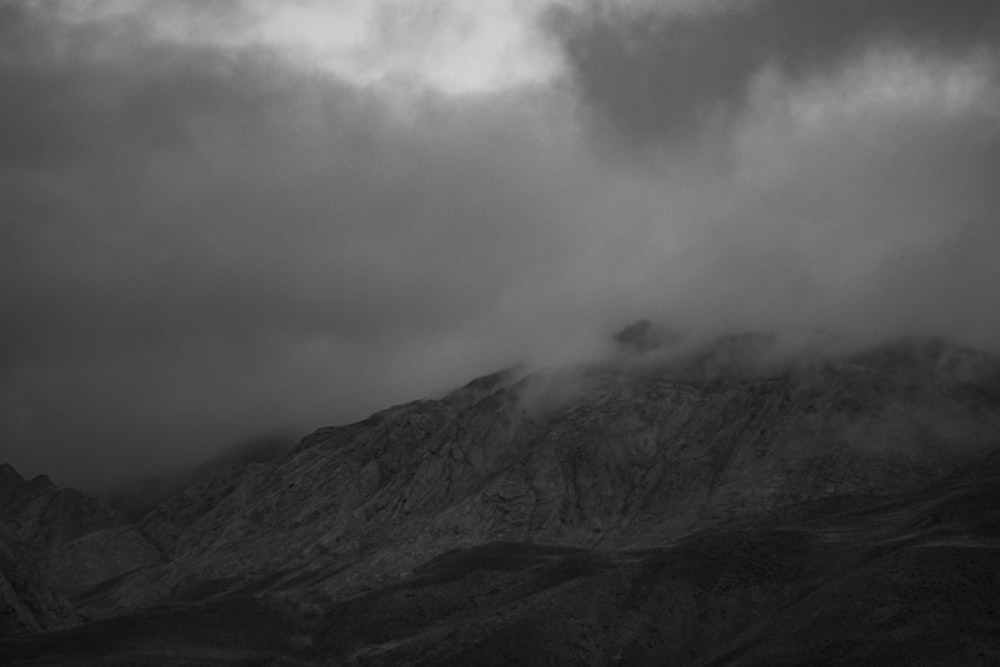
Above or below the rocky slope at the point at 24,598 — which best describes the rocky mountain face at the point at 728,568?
below

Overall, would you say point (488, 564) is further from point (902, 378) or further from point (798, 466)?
point (902, 378)

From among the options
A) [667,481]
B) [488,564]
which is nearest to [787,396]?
[667,481]

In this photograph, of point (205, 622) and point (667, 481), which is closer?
point (205, 622)

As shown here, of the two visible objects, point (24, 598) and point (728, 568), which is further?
point (24, 598)

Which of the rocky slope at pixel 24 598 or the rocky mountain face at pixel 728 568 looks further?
the rocky slope at pixel 24 598

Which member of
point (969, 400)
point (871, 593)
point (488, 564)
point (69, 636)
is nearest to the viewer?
point (871, 593)

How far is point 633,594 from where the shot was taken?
391 feet

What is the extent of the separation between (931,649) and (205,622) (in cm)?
9188

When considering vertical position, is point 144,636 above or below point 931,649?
above

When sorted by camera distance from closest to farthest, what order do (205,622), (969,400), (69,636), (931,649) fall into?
1. (931,649)
2. (69,636)
3. (205,622)
4. (969,400)

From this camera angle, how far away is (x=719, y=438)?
197500mm

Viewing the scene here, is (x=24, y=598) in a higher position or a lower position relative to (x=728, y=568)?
higher

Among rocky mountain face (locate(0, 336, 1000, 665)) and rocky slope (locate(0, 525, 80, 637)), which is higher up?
rocky slope (locate(0, 525, 80, 637))

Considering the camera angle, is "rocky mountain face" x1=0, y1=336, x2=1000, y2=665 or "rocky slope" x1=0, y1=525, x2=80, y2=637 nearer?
"rocky mountain face" x1=0, y1=336, x2=1000, y2=665
